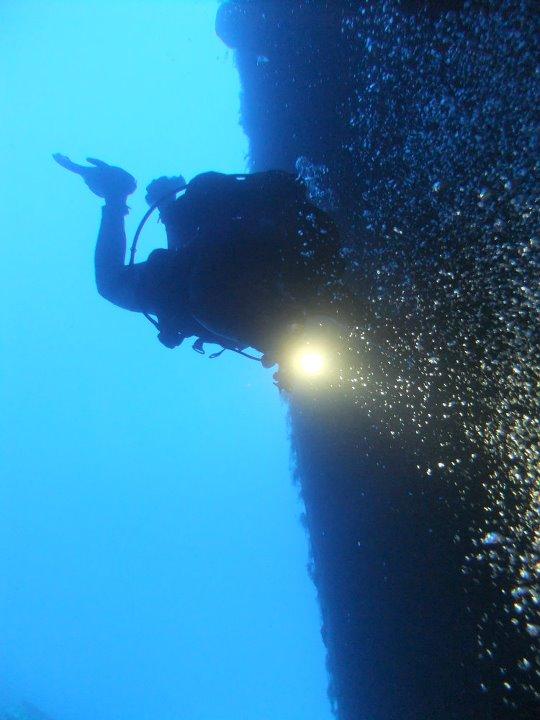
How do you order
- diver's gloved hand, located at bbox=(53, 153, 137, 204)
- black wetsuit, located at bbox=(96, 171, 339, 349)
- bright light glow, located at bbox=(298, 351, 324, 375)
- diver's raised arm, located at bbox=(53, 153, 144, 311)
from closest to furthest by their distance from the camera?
black wetsuit, located at bbox=(96, 171, 339, 349)
bright light glow, located at bbox=(298, 351, 324, 375)
diver's raised arm, located at bbox=(53, 153, 144, 311)
diver's gloved hand, located at bbox=(53, 153, 137, 204)

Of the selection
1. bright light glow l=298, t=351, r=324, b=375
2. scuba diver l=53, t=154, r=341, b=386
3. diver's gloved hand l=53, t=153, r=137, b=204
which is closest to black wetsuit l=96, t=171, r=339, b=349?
scuba diver l=53, t=154, r=341, b=386

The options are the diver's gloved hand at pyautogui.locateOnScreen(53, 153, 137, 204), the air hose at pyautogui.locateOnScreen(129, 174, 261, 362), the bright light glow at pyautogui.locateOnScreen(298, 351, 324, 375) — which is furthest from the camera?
the diver's gloved hand at pyautogui.locateOnScreen(53, 153, 137, 204)

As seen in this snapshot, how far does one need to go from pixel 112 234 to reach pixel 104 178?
2.07 ft

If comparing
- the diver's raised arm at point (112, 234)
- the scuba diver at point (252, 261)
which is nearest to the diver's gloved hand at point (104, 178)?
the diver's raised arm at point (112, 234)

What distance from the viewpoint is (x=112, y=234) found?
14.0 feet

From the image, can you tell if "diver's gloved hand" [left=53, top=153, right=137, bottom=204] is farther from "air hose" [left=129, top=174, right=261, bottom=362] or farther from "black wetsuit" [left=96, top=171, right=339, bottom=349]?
"black wetsuit" [left=96, top=171, right=339, bottom=349]

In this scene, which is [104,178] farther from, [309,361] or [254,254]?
[309,361]

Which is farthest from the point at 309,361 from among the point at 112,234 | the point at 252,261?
the point at 112,234

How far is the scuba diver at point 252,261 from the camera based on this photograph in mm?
2590

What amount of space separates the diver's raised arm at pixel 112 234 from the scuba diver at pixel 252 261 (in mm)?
694

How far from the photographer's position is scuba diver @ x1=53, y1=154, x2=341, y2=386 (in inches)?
102

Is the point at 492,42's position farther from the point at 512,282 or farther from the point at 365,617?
the point at 365,617

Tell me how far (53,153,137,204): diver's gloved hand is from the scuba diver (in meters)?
1.33

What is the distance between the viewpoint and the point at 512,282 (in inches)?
74.9
